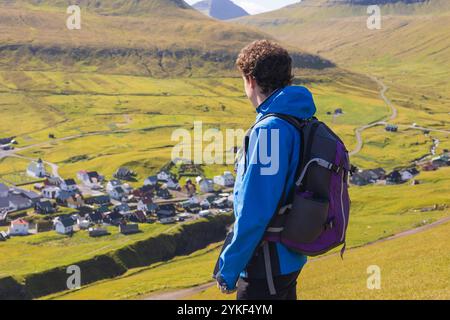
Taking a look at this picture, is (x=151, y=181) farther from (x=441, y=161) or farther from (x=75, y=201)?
(x=441, y=161)

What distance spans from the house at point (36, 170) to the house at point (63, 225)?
144ft

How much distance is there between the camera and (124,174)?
443 ft

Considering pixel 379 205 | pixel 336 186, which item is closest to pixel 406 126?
pixel 379 205

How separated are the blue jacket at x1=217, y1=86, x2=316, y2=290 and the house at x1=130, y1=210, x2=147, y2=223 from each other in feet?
312

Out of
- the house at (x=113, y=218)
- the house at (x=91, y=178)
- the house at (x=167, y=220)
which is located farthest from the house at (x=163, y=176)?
the house at (x=167, y=220)

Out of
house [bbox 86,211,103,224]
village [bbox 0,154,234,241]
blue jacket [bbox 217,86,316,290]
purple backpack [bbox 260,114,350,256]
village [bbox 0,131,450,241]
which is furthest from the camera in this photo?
house [bbox 86,211,103,224]

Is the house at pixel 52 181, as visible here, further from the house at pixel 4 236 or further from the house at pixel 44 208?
the house at pixel 4 236

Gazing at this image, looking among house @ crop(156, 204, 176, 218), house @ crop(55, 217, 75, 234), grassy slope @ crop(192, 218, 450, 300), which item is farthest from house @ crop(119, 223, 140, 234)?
grassy slope @ crop(192, 218, 450, 300)

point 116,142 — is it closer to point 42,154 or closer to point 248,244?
point 42,154

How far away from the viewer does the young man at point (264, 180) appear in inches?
285

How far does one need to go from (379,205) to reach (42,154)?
10065 centimetres

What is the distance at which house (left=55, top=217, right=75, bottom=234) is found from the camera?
9400 cm

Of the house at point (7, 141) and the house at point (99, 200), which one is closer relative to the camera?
the house at point (99, 200)

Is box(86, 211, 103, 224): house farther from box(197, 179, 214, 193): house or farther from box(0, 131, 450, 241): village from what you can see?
box(197, 179, 214, 193): house
